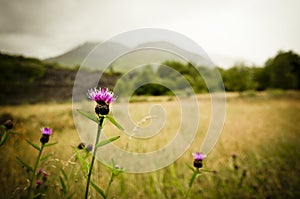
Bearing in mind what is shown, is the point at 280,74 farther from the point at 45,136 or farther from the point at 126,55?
the point at 45,136

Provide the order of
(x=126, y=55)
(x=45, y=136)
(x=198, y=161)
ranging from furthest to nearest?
(x=126, y=55)
(x=198, y=161)
(x=45, y=136)

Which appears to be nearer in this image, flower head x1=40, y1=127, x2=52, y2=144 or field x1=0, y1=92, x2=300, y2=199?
flower head x1=40, y1=127, x2=52, y2=144

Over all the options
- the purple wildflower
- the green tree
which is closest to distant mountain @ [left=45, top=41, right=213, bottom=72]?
the purple wildflower

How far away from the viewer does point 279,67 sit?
28.3 metres

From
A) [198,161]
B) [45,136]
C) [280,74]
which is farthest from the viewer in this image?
[280,74]

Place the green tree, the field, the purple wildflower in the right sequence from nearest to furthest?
1. the purple wildflower
2. the field
3. the green tree

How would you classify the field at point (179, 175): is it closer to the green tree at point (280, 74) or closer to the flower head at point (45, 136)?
the flower head at point (45, 136)

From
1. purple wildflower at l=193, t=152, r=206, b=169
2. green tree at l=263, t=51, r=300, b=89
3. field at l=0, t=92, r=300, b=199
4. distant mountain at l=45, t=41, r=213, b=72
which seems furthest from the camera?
green tree at l=263, t=51, r=300, b=89

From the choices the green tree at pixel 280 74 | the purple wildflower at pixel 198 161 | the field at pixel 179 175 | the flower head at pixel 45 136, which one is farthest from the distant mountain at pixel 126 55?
the green tree at pixel 280 74

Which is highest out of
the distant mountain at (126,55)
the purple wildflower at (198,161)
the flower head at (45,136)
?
the distant mountain at (126,55)

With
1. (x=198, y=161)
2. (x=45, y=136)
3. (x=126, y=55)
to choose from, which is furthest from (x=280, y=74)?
(x=45, y=136)

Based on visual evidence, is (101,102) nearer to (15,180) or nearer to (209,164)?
(15,180)

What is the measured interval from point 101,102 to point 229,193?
2.10 meters

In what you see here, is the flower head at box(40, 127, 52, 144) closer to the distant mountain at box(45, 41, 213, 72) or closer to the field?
the field
